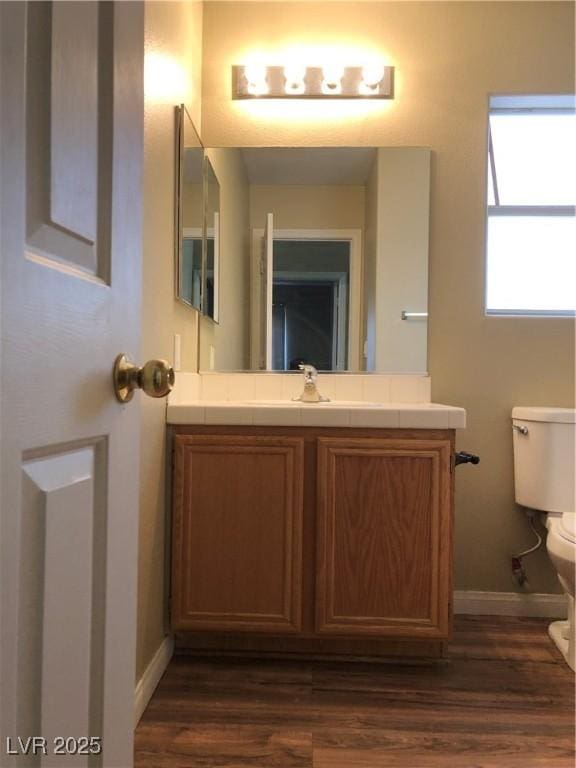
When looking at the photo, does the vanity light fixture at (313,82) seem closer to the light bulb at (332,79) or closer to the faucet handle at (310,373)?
the light bulb at (332,79)

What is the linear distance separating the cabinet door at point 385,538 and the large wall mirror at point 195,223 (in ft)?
2.55

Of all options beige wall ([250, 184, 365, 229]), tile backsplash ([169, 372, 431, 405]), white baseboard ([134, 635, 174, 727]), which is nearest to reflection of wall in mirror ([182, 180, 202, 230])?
beige wall ([250, 184, 365, 229])

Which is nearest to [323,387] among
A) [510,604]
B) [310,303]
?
[310,303]

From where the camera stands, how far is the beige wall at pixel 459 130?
87.9 inches

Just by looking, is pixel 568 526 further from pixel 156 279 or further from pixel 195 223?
pixel 195 223

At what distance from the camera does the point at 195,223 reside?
6.54ft

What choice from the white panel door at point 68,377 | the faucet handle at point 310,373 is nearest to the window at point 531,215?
the faucet handle at point 310,373

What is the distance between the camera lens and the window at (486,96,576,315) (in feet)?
7.72

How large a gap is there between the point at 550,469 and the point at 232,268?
4.83 feet

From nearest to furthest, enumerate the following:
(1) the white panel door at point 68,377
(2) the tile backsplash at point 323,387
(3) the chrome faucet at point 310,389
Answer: (1) the white panel door at point 68,377 → (3) the chrome faucet at point 310,389 → (2) the tile backsplash at point 323,387

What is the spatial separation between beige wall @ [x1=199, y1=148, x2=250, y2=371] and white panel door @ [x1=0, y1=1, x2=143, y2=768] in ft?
4.77

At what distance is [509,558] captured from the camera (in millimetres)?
2232

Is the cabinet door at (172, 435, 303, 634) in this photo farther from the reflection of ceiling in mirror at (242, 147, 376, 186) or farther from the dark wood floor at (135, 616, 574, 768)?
the reflection of ceiling in mirror at (242, 147, 376, 186)

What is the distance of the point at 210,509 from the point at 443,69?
1989mm
